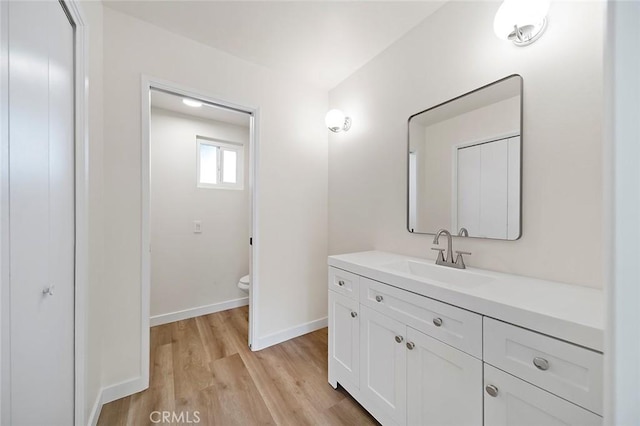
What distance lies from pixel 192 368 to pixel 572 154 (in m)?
2.65

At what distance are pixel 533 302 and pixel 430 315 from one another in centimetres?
36

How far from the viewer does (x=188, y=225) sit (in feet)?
9.16

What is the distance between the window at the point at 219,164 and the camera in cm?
296

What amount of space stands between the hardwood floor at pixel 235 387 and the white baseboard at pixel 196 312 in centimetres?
24

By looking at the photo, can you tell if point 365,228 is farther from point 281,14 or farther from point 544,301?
point 281,14

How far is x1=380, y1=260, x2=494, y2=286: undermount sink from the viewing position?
1.22 m

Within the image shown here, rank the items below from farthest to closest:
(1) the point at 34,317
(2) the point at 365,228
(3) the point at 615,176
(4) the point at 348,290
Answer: (2) the point at 365,228 < (4) the point at 348,290 < (1) the point at 34,317 < (3) the point at 615,176

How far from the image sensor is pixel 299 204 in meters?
2.36

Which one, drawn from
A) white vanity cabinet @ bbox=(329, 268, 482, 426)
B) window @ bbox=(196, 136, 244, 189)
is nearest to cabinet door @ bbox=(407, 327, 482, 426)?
white vanity cabinet @ bbox=(329, 268, 482, 426)

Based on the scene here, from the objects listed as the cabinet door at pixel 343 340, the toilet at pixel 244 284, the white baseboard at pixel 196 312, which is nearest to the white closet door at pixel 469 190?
the cabinet door at pixel 343 340

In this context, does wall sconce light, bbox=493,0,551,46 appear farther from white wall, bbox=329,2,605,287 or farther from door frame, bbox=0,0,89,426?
door frame, bbox=0,0,89,426

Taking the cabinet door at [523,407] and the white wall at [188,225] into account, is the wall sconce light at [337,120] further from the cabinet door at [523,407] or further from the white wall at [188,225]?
the cabinet door at [523,407]

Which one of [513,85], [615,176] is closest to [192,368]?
[615,176]

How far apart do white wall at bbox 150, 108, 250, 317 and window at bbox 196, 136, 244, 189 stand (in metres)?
0.08
